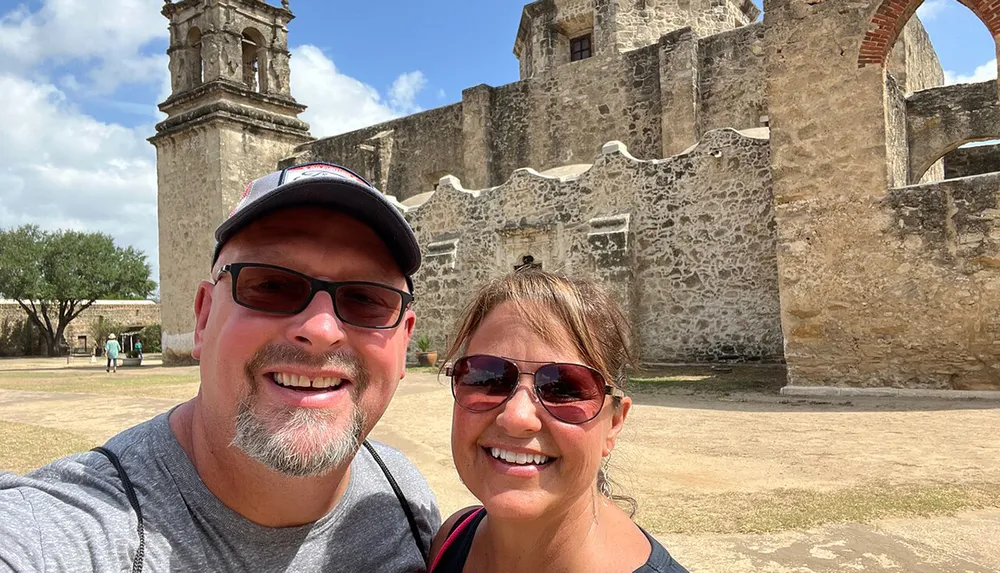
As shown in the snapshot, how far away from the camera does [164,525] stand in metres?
1.30

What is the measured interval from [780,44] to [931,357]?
4.60 m

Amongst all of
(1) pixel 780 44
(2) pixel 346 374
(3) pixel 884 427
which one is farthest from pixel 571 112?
(2) pixel 346 374

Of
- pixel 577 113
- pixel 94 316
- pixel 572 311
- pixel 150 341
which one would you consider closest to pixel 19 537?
pixel 572 311

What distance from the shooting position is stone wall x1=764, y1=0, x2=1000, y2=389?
8.09m

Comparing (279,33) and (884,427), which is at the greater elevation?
(279,33)

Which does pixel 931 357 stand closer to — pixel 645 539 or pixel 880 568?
pixel 880 568

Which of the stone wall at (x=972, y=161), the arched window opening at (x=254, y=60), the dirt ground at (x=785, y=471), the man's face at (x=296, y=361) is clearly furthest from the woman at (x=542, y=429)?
the arched window opening at (x=254, y=60)

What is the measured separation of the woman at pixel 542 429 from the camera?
4.69ft

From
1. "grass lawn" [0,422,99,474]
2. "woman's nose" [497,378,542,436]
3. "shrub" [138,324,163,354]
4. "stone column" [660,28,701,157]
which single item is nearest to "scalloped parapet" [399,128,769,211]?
"stone column" [660,28,701,157]

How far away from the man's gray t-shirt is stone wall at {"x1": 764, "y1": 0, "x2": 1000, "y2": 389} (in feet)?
28.0

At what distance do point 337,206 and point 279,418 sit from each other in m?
0.50

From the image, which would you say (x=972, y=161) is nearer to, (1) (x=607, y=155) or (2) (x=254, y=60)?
(1) (x=607, y=155)

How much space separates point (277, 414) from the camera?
57.3 inches

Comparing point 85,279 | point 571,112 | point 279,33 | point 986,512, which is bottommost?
point 986,512
